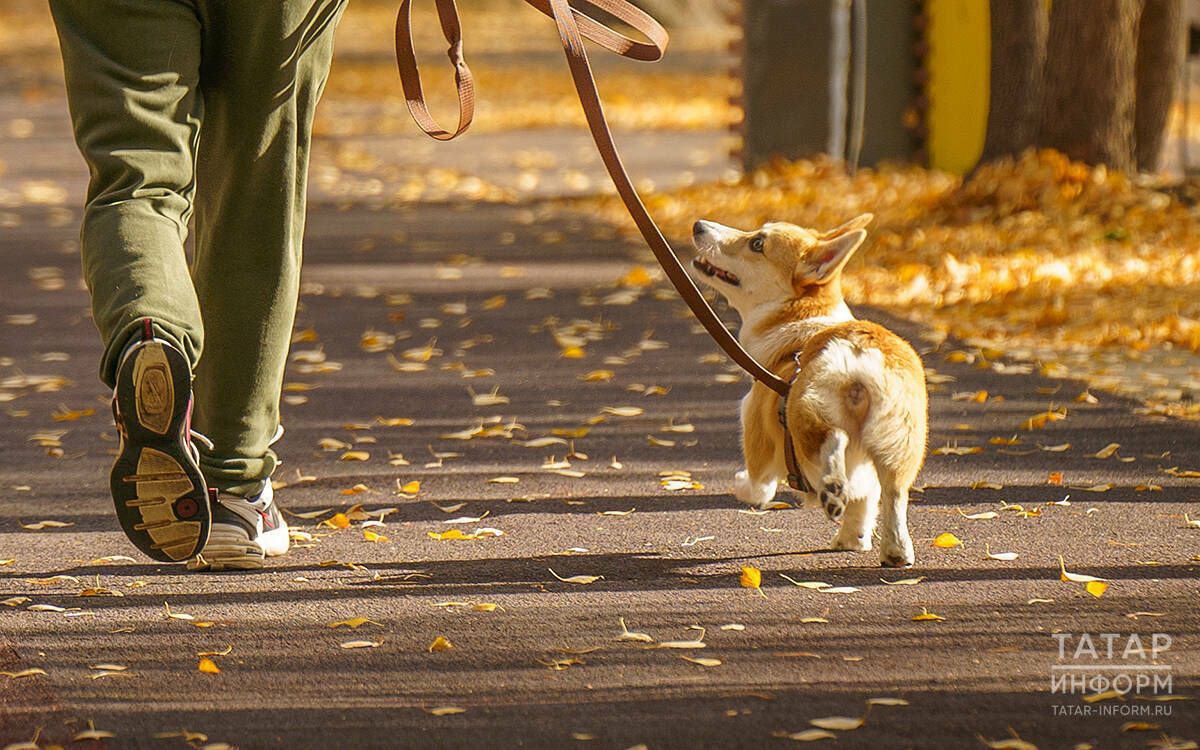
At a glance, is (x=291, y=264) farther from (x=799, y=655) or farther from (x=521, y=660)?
(x=799, y=655)

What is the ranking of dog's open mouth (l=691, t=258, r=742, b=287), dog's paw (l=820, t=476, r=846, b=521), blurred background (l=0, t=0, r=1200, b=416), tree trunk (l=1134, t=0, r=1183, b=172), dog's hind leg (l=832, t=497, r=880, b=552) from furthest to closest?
1. tree trunk (l=1134, t=0, r=1183, b=172)
2. blurred background (l=0, t=0, r=1200, b=416)
3. dog's open mouth (l=691, t=258, r=742, b=287)
4. dog's hind leg (l=832, t=497, r=880, b=552)
5. dog's paw (l=820, t=476, r=846, b=521)

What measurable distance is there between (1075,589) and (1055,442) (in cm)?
178

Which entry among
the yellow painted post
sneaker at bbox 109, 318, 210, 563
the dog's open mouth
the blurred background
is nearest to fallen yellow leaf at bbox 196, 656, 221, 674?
sneaker at bbox 109, 318, 210, 563

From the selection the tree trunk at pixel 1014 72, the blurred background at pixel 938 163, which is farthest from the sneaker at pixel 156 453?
the tree trunk at pixel 1014 72

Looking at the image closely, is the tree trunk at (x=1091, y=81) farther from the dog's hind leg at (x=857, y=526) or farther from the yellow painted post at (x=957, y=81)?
the dog's hind leg at (x=857, y=526)

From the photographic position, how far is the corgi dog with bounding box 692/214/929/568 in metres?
4.23

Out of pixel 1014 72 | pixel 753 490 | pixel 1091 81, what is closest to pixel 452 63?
pixel 753 490

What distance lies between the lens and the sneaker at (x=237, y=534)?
4.39m

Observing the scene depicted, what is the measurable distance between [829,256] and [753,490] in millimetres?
657

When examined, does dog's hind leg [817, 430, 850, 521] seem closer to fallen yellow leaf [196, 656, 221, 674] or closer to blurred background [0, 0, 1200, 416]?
fallen yellow leaf [196, 656, 221, 674]

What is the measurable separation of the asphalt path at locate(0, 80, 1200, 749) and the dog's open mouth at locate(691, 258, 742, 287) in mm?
672

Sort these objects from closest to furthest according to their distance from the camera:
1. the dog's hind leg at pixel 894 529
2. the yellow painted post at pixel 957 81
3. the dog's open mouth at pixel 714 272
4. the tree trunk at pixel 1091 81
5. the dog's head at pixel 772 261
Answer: the dog's hind leg at pixel 894 529, the dog's head at pixel 772 261, the dog's open mouth at pixel 714 272, the tree trunk at pixel 1091 81, the yellow painted post at pixel 957 81

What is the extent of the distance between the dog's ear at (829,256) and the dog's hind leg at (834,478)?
23.1 inches

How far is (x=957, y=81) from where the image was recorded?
1412 centimetres
